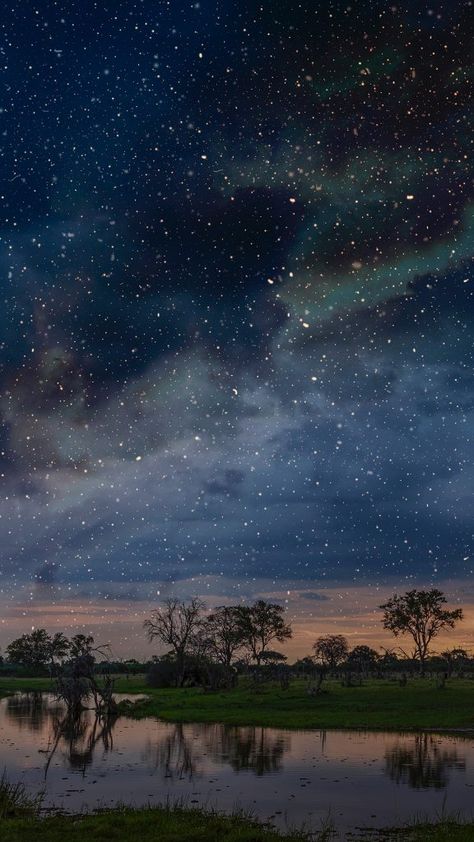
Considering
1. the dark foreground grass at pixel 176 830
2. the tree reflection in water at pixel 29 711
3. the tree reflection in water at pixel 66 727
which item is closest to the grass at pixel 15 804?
the dark foreground grass at pixel 176 830

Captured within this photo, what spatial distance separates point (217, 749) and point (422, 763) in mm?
11936

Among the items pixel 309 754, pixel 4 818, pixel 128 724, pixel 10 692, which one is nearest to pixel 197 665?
pixel 10 692

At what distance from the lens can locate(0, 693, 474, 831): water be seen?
26656mm

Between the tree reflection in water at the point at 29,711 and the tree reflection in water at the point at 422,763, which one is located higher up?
the tree reflection in water at the point at 422,763

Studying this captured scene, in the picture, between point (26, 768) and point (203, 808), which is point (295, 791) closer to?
point (203, 808)

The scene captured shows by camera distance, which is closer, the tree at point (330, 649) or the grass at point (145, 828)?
the grass at point (145, 828)

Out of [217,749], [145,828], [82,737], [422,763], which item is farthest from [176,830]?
[82,737]

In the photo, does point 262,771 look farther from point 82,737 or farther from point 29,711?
point 29,711

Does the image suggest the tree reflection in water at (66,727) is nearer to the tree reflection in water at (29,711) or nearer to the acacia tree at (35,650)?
the tree reflection in water at (29,711)

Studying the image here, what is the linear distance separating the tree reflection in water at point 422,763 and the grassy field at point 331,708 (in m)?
9.32

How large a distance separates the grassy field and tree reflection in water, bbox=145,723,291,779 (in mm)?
4889

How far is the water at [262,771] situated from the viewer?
87.5 ft

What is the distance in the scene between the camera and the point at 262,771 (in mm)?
34375

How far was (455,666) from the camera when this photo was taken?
176875 mm
